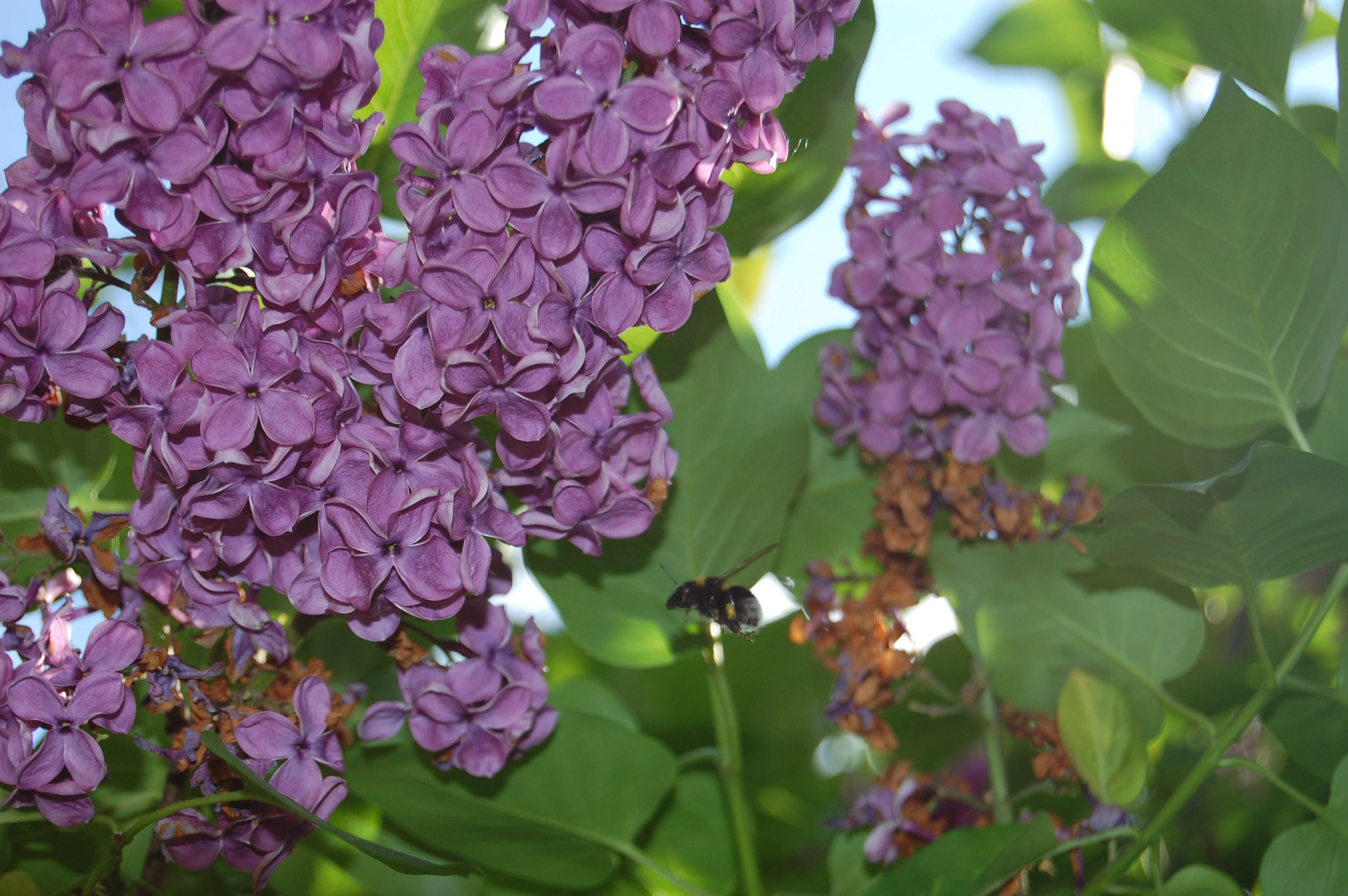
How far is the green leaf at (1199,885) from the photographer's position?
0.60 metres

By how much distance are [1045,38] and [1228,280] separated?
471 mm

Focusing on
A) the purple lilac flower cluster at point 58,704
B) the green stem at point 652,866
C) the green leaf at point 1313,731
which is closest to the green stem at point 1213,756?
the green leaf at point 1313,731

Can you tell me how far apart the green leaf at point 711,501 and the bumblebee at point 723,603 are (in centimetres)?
Answer: 6

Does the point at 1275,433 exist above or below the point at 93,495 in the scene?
below

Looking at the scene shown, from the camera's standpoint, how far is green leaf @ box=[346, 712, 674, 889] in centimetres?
57

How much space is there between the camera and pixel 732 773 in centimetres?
66

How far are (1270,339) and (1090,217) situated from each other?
0.36 meters

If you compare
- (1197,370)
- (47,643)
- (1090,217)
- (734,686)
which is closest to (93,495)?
(47,643)

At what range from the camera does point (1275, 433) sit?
652 mm

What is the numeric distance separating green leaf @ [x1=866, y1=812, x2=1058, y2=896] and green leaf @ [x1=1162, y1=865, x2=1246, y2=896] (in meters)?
0.09

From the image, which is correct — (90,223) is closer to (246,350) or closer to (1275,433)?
(246,350)

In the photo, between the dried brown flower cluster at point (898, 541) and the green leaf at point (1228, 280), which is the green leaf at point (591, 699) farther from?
the green leaf at point (1228, 280)

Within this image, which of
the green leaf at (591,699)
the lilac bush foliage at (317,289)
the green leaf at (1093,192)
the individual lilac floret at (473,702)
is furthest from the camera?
the green leaf at (1093,192)

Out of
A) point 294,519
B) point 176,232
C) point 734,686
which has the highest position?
point 176,232
